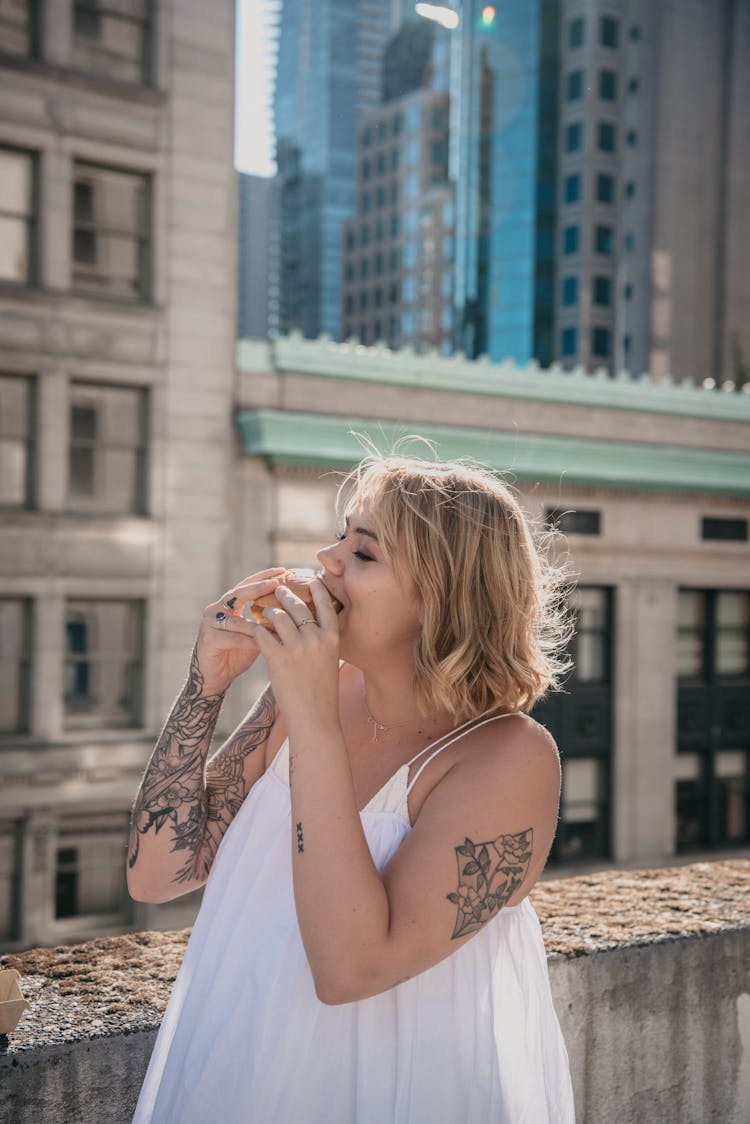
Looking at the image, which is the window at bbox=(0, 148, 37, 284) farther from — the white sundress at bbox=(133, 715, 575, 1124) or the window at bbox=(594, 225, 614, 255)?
the window at bbox=(594, 225, 614, 255)

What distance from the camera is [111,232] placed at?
84.8ft

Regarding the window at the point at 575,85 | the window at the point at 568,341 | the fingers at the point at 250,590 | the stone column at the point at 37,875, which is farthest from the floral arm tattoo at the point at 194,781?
the window at the point at 575,85

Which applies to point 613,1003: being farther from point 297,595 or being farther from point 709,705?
point 709,705

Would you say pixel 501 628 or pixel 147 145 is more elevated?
pixel 147 145

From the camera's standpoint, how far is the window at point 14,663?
24.7 m

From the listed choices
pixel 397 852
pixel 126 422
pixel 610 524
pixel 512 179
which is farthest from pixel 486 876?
pixel 512 179

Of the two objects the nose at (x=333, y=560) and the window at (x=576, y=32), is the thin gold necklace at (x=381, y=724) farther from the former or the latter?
the window at (x=576, y=32)

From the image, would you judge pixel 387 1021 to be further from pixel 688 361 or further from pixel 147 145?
pixel 688 361

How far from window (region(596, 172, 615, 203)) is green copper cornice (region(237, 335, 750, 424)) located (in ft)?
242

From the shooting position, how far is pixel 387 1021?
264 cm

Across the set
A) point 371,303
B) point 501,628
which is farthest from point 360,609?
point 371,303

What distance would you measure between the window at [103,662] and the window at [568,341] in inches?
3247

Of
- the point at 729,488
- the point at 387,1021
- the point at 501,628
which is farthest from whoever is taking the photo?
the point at 729,488

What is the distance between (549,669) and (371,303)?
127 m
